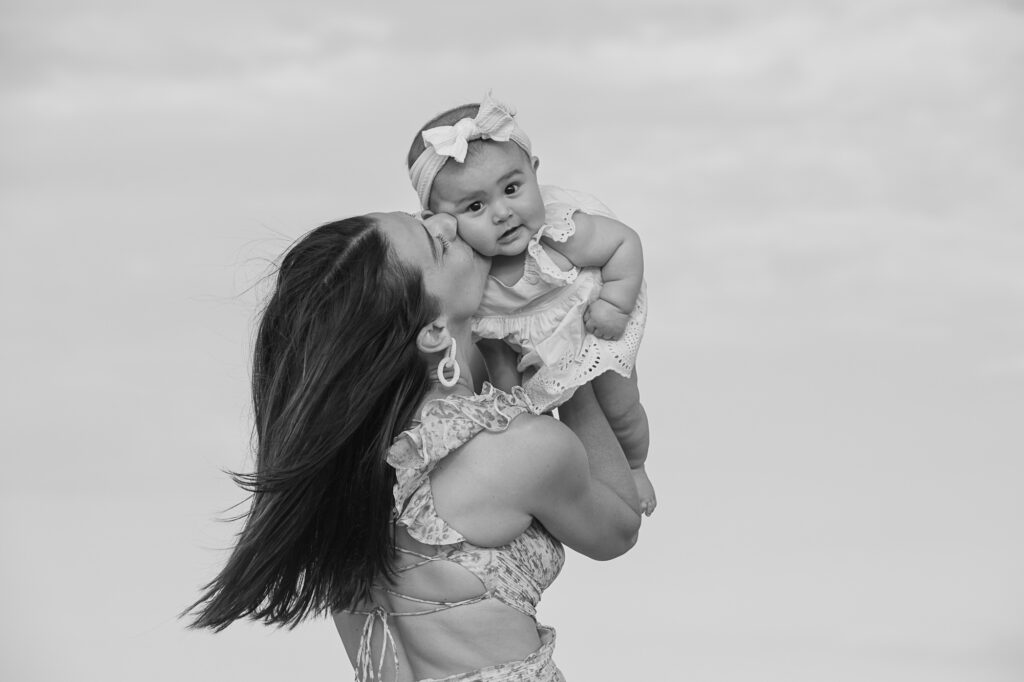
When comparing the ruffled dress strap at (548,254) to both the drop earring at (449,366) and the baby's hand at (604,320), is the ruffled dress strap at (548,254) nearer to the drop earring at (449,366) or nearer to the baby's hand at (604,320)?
the baby's hand at (604,320)

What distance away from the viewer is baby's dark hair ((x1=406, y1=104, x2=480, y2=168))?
2.48 m

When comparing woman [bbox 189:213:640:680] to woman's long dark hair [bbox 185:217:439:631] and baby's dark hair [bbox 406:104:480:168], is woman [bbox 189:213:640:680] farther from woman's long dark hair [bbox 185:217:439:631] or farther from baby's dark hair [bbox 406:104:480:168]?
baby's dark hair [bbox 406:104:480:168]

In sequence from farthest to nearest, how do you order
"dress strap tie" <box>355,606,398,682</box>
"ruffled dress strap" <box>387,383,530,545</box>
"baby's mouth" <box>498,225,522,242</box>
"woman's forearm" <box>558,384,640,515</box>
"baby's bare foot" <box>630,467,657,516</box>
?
"baby's bare foot" <box>630,467,657,516</box>
"woman's forearm" <box>558,384,640,515</box>
"baby's mouth" <box>498,225,522,242</box>
"dress strap tie" <box>355,606,398,682</box>
"ruffled dress strap" <box>387,383,530,545</box>

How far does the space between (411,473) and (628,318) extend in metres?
0.63

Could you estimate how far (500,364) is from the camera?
8.81ft

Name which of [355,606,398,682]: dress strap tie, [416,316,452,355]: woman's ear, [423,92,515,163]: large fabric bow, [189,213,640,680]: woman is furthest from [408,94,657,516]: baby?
[355,606,398,682]: dress strap tie

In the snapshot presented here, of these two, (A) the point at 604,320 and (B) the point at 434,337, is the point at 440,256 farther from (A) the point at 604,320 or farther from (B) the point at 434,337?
(A) the point at 604,320

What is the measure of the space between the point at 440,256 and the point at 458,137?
25 centimetres

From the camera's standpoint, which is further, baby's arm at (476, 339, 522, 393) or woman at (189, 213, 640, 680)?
baby's arm at (476, 339, 522, 393)

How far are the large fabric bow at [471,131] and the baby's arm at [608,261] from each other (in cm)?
25

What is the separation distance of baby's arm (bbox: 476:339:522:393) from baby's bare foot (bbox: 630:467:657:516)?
370mm

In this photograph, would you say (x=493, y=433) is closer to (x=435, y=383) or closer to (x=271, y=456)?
(x=435, y=383)

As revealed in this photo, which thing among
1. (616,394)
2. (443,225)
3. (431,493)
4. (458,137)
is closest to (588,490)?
(431,493)

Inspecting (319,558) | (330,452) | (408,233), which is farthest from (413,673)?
(408,233)
